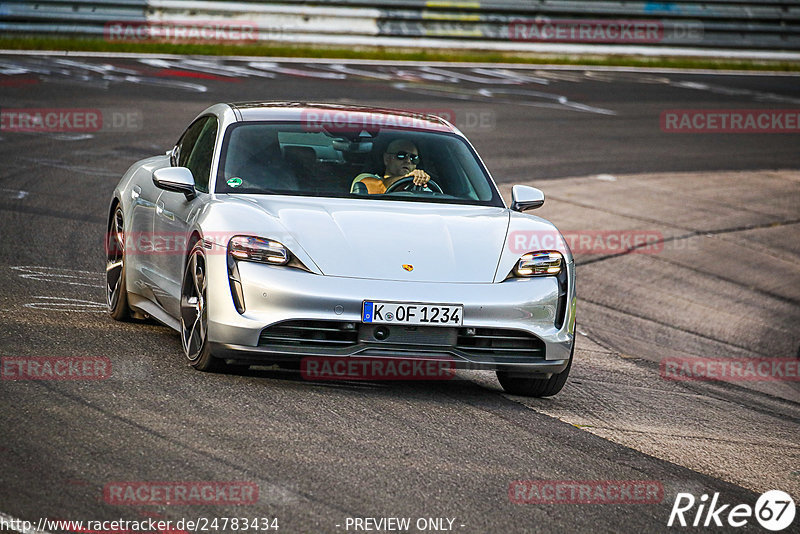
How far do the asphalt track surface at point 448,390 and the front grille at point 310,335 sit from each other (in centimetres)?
26

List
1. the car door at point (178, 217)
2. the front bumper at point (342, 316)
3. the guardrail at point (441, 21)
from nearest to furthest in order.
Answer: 1. the front bumper at point (342, 316)
2. the car door at point (178, 217)
3. the guardrail at point (441, 21)

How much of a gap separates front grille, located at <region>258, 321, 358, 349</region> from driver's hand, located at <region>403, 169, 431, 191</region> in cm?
165

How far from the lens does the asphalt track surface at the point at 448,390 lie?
508 centimetres

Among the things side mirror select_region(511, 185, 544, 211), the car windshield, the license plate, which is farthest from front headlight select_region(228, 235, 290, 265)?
side mirror select_region(511, 185, 544, 211)

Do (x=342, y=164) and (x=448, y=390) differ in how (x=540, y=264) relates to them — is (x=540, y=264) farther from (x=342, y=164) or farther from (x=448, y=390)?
(x=342, y=164)

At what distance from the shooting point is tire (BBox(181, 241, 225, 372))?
6766 mm

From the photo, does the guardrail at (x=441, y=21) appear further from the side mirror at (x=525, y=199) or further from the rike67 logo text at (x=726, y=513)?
the rike67 logo text at (x=726, y=513)

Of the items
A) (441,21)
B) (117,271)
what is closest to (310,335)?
(117,271)

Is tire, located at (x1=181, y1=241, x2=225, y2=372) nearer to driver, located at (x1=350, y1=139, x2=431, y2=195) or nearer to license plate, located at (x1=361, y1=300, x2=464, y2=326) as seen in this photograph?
license plate, located at (x1=361, y1=300, x2=464, y2=326)

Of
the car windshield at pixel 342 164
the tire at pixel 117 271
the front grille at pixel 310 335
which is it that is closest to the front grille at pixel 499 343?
the front grille at pixel 310 335

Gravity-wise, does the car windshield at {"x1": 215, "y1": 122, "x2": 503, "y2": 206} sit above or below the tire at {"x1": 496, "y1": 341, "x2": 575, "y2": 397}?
above

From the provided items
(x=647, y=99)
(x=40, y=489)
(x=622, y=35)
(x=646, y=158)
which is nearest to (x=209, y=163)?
(x=40, y=489)

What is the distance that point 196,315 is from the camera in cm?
696

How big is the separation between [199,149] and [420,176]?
4.75ft
